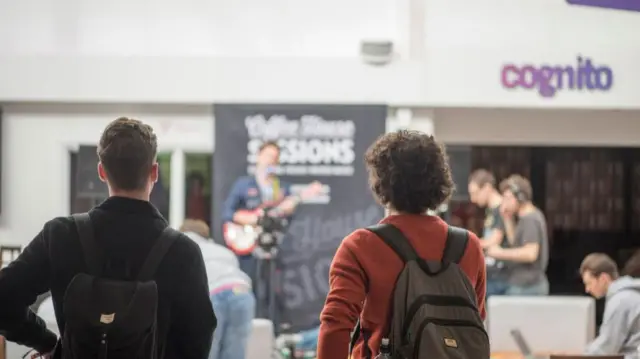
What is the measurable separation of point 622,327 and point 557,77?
2.36 metres

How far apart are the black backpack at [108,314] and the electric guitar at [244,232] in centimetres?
389

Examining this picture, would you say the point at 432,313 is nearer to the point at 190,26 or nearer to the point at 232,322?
the point at 232,322

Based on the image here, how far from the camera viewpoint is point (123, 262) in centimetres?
233

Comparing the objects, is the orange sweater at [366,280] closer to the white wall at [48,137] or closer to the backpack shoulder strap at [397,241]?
the backpack shoulder strap at [397,241]

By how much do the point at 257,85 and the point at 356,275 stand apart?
13.3 feet

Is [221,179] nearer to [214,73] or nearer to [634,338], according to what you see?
A: [214,73]

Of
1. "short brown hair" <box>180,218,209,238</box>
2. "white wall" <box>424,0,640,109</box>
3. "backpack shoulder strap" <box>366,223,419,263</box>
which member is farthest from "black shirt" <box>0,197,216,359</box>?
"white wall" <box>424,0,640,109</box>

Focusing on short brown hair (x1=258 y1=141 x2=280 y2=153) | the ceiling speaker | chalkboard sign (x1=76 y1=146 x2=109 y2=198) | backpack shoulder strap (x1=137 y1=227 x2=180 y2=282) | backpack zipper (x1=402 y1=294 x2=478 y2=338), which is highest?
the ceiling speaker

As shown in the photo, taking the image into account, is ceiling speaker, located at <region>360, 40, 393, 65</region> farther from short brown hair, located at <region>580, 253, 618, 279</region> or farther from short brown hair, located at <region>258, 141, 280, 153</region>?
short brown hair, located at <region>580, 253, 618, 279</region>

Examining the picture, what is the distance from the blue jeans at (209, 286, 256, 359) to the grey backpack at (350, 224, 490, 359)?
2.63 m

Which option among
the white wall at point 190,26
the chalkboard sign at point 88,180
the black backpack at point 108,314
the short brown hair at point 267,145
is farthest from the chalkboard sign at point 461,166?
the black backpack at point 108,314

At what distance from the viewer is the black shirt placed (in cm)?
232

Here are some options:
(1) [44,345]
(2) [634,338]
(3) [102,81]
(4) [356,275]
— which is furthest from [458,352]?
(3) [102,81]

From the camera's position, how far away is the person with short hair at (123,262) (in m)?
2.32
